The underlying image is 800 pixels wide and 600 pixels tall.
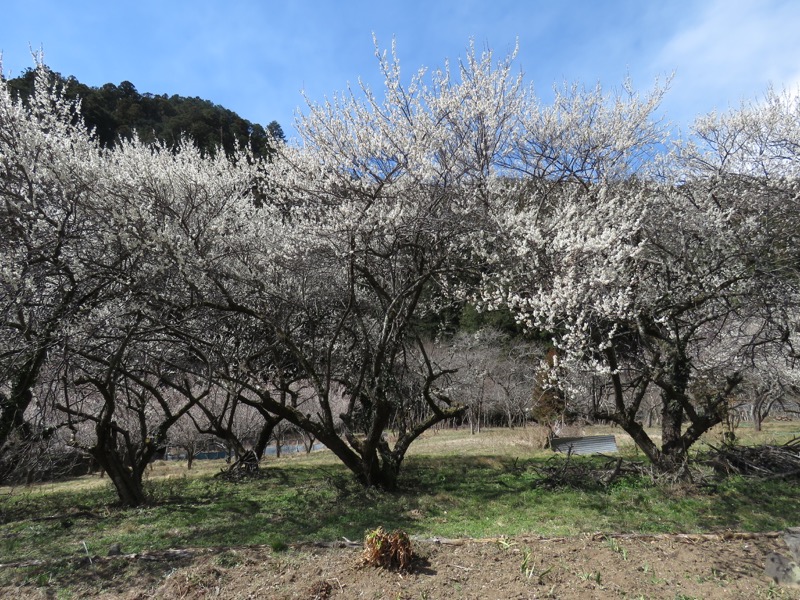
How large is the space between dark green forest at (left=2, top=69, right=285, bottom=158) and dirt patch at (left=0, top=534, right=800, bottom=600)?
25.1ft

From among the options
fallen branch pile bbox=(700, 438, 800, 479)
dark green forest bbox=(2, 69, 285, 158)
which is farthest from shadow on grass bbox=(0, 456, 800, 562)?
dark green forest bbox=(2, 69, 285, 158)

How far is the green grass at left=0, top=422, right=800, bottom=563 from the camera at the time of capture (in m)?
5.14

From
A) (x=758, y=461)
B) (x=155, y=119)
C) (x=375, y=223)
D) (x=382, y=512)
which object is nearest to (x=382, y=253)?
(x=375, y=223)

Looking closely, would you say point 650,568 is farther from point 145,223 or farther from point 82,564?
point 145,223

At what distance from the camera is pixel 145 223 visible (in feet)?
19.3

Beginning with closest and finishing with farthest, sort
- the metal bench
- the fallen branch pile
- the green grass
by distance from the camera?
the green grass
the fallen branch pile
the metal bench

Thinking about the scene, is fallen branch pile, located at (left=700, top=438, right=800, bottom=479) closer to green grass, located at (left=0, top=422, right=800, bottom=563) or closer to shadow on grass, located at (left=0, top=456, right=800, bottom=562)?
green grass, located at (left=0, top=422, right=800, bottom=563)

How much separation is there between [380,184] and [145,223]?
2.69 metres

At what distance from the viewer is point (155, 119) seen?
18.0m

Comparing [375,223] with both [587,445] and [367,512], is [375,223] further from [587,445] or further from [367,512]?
[587,445]

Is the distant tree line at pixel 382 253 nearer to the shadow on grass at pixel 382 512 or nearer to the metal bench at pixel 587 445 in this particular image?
the shadow on grass at pixel 382 512

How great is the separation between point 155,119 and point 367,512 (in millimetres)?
16597

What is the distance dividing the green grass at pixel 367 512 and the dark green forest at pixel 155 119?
6262mm

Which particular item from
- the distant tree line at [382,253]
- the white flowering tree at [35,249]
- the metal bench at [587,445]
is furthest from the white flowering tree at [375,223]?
the metal bench at [587,445]
